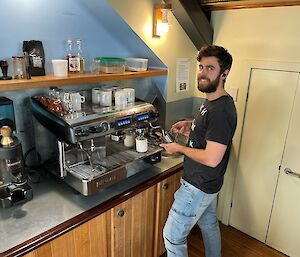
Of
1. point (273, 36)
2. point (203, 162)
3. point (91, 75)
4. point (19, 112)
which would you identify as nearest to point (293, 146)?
point (273, 36)

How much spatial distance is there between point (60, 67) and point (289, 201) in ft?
6.40

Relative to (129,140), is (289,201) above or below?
below

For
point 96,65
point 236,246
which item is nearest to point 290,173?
point 236,246

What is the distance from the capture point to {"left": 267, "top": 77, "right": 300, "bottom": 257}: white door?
78.7 inches

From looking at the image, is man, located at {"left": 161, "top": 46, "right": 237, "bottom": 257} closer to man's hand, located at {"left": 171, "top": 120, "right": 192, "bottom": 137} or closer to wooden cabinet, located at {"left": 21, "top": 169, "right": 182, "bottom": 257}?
wooden cabinet, located at {"left": 21, "top": 169, "right": 182, "bottom": 257}

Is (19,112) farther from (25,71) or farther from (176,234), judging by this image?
(176,234)

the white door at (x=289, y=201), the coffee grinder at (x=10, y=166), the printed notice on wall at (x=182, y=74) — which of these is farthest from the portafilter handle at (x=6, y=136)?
the white door at (x=289, y=201)

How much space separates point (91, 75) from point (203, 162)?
85 centimetres

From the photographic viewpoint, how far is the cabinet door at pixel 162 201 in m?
1.83

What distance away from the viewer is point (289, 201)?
6.98 ft

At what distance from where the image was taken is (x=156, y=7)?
1.87 meters

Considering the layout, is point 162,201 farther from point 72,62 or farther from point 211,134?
point 72,62

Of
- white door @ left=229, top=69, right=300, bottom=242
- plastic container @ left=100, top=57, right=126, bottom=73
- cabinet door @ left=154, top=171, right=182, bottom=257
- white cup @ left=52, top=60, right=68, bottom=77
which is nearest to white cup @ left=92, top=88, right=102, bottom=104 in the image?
plastic container @ left=100, top=57, right=126, bottom=73

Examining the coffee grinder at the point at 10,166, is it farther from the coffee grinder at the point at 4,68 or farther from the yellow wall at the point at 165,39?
the yellow wall at the point at 165,39
